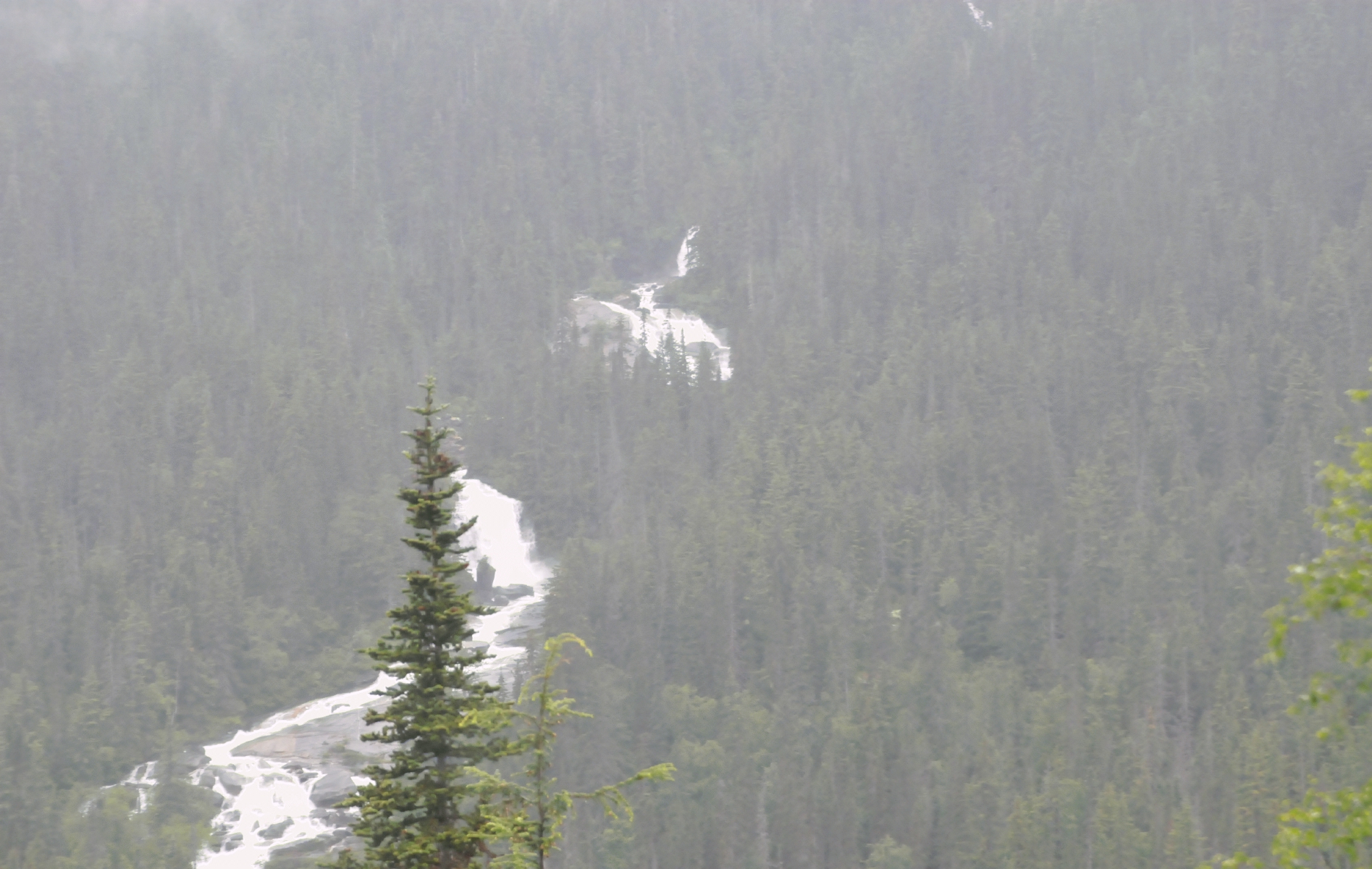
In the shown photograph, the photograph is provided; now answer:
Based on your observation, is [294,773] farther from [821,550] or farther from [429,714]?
[429,714]

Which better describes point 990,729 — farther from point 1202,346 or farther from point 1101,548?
point 1202,346

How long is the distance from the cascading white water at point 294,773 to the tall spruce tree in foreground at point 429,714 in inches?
3299

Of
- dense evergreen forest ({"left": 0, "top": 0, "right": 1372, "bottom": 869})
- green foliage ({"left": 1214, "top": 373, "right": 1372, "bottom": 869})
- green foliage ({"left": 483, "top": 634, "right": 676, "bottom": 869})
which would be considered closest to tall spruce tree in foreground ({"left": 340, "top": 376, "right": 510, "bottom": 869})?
green foliage ({"left": 483, "top": 634, "right": 676, "bottom": 869})

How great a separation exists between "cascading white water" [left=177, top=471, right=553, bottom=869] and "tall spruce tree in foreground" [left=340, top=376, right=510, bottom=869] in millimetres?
83803

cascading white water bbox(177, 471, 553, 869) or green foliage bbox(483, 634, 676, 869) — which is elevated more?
cascading white water bbox(177, 471, 553, 869)

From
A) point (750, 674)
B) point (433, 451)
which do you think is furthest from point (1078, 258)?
point (433, 451)

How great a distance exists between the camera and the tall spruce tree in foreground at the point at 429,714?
19.9m

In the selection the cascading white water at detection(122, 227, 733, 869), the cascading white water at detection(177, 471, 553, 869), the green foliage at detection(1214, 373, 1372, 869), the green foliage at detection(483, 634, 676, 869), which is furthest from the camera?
the cascading white water at detection(177, 471, 553, 869)

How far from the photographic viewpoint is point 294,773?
12469 centimetres

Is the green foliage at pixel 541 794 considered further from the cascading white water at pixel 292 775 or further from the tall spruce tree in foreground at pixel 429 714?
the cascading white water at pixel 292 775

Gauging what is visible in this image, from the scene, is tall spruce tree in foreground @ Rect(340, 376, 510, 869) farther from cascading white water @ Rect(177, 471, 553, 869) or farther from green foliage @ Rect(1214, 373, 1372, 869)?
cascading white water @ Rect(177, 471, 553, 869)

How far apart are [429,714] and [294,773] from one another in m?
110

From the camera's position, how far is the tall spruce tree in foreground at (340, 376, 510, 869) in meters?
19.9

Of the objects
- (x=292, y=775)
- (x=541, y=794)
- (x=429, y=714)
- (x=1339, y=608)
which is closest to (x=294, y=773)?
(x=292, y=775)
